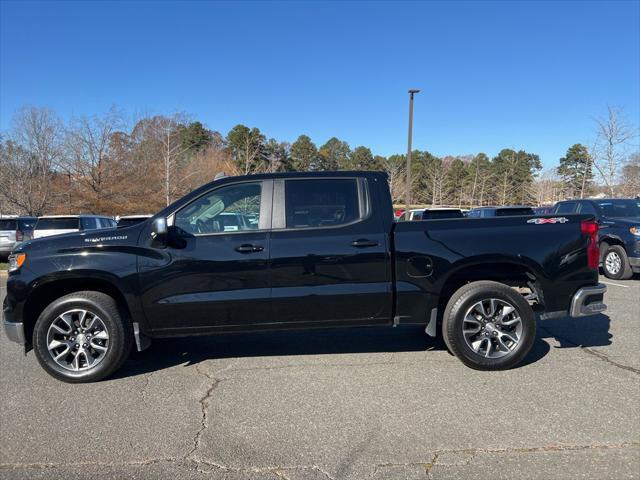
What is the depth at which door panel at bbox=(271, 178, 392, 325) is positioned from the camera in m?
4.30

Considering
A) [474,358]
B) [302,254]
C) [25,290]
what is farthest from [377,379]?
[25,290]

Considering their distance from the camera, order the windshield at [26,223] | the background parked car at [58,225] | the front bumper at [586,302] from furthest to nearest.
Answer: the windshield at [26,223]
the background parked car at [58,225]
the front bumper at [586,302]

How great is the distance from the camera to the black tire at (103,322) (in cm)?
423

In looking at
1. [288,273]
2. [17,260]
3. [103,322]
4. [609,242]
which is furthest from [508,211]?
[17,260]

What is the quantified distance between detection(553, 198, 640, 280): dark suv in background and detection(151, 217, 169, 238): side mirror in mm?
9264

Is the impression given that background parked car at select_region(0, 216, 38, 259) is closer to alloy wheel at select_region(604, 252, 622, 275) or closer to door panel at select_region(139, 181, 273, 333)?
door panel at select_region(139, 181, 273, 333)

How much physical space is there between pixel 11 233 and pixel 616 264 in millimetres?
16166

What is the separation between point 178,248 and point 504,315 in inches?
126

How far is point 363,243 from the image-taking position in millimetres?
4359

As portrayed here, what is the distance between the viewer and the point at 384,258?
4.38 meters

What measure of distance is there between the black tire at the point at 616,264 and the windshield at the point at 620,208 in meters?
0.98

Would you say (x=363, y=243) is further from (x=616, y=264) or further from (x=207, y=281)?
(x=616, y=264)

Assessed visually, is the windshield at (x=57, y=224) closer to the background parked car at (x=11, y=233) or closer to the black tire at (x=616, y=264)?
the background parked car at (x=11, y=233)

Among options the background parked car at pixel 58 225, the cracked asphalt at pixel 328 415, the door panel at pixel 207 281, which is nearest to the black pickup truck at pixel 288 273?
the door panel at pixel 207 281
